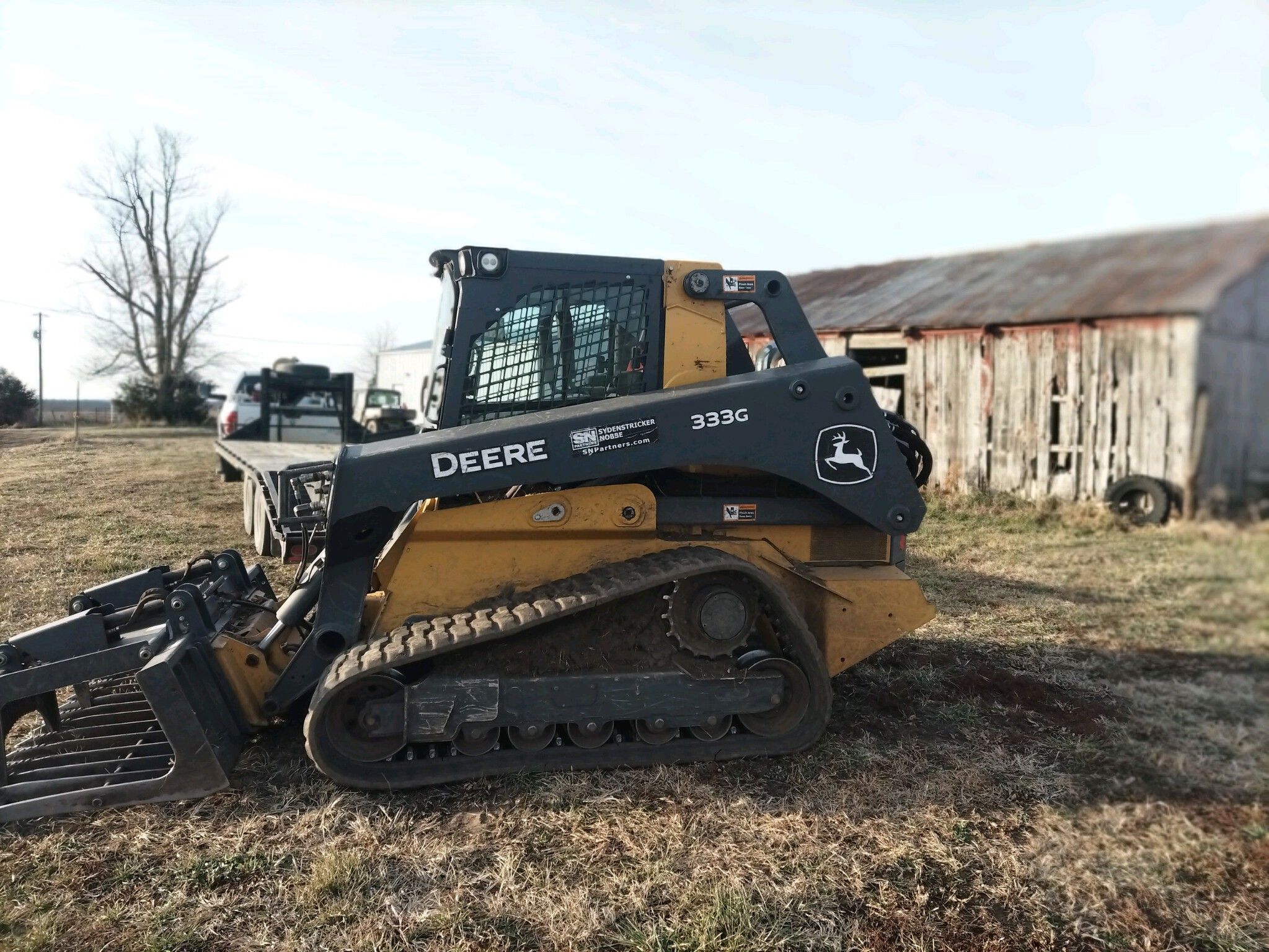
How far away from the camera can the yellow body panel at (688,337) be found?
4418 mm

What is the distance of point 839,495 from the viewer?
4234 millimetres

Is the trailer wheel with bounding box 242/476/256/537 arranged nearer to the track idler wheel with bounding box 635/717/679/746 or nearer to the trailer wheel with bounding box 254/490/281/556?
the trailer wheel with bounding box 254/490/281/556

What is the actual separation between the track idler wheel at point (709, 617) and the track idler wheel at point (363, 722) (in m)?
1.23

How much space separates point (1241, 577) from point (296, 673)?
12.7 ft

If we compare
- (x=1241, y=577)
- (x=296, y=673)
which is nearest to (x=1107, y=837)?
(x=1241, y=577)

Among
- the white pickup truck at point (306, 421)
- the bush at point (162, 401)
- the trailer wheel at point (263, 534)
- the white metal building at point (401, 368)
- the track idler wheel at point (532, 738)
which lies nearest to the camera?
the track idler wheel at point (532, 738)

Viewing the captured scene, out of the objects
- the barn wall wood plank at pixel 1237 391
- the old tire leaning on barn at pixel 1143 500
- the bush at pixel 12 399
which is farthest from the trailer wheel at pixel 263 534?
the barn wall wood plank at pixel 1237 391

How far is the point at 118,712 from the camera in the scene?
443cm

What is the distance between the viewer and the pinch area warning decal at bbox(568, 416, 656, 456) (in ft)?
13.2

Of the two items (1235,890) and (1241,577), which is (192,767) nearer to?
(1235,890)

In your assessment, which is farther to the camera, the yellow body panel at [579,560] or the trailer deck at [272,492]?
the trailer deck at [272,492]

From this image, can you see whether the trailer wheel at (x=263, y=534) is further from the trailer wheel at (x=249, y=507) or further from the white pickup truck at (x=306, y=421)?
the white pickup truck at (x=306, y=421)

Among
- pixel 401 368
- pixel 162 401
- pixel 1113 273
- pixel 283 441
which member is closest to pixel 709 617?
pixel 1113 273

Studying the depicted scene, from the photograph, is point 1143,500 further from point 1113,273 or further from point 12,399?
point 12,399
